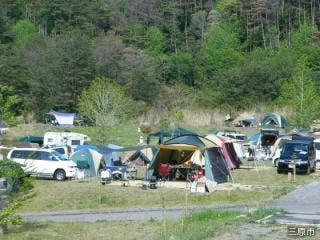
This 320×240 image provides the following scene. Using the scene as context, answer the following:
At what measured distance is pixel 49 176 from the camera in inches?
1020

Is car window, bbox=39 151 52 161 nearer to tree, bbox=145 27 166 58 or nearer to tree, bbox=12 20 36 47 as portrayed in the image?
tree, bbox=12 20 36 47

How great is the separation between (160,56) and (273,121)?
3589 cm

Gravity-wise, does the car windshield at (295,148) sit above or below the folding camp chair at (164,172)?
above

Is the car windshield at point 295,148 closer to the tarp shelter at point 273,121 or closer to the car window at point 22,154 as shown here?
the car window at point 22,154

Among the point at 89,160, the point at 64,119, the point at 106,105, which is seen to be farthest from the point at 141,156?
the point at 64,119

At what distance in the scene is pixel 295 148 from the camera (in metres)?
28.6

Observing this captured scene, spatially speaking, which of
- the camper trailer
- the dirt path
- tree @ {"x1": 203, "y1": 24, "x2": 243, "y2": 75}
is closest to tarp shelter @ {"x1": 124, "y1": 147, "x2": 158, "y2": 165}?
the camper trailer

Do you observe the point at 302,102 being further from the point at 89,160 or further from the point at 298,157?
the point at 89,160

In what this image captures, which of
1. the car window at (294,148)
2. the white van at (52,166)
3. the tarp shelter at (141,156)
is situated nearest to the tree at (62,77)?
the tarp shelter at (141,156)

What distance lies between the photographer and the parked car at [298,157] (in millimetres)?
27578

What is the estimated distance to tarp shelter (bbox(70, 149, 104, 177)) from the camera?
27594 millimetres

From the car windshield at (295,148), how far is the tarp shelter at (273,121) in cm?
1928

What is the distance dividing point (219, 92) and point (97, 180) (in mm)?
43207

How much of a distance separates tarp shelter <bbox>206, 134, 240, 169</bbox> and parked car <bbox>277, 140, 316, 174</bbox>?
2.61 metres
